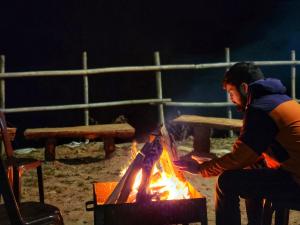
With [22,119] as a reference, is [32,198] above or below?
below

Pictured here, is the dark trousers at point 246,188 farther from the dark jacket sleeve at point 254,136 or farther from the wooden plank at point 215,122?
the wooden plank at point 215,122

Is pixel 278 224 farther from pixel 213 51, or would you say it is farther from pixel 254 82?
pixel 213 51

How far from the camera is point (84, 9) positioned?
11.5 metres

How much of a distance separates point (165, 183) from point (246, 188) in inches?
32.5

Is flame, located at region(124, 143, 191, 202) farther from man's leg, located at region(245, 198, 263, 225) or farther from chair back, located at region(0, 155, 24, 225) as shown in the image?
chair back, located at region(0, 155, 24, 225)

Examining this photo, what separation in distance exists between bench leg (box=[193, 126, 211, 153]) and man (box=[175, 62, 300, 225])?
4.84 m

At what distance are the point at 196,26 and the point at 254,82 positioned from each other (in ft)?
27.9

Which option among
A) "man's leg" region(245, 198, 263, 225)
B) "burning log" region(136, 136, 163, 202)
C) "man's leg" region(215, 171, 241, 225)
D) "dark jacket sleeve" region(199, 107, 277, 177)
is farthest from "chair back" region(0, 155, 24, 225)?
"man's leg" region(245, 198, 263, 225)

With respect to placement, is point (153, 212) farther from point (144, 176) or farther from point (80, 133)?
point (80, 133)

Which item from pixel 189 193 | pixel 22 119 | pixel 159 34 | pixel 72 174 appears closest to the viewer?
pixel 189 193

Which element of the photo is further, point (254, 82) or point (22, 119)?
point (22, 119)

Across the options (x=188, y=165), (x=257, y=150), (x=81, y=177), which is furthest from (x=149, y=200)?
(x=81, y=177)

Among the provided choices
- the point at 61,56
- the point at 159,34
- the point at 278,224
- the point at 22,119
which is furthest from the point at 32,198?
the point at 159,34

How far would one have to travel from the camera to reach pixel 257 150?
374 centimetres
